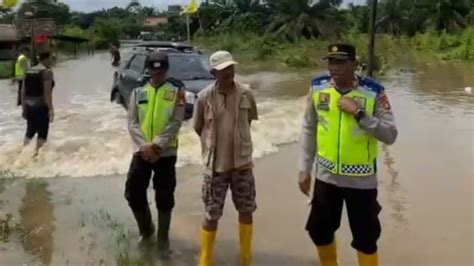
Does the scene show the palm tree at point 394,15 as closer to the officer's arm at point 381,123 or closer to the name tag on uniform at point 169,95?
the name tag on uniform at point 169,95

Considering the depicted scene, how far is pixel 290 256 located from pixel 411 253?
1.06 metres

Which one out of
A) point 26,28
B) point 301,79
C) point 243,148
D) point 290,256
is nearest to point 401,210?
point 290,256

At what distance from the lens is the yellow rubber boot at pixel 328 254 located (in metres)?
4.71

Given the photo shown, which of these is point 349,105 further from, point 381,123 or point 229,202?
point 229,202

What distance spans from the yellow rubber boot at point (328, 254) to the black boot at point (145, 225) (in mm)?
1893

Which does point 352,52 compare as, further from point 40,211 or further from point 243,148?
point 40,211

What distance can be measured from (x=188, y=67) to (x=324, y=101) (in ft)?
30.9

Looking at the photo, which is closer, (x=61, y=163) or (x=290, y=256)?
(x=290, y=256)

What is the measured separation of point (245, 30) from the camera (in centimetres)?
6525

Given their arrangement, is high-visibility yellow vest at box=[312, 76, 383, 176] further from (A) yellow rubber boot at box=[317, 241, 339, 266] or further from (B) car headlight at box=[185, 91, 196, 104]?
(B) car headlight at box=[185, 91, 196, 104]

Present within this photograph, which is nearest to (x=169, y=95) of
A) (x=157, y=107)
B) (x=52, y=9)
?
(x=157, y=107)

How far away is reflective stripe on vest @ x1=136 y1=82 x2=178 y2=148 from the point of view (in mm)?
5715

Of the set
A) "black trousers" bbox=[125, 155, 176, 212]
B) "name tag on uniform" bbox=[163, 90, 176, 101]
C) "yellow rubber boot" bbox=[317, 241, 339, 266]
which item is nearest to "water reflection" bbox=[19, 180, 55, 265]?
"black trousers" bbox=[125, 155, 176, 212]

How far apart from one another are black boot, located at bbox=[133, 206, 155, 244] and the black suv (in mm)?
5816
